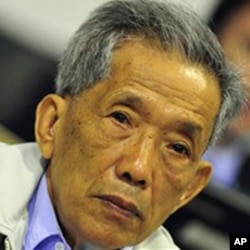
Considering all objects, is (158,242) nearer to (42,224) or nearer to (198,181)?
(198,181)

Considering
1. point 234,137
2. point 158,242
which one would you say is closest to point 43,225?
point 158,242

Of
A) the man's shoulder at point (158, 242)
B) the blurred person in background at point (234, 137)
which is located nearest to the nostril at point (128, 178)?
the man's shoulder at point (158, 242)

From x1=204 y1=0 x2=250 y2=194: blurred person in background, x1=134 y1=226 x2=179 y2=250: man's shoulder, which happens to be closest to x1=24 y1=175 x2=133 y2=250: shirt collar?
x1=134 y1=226 x2=179 y2=250: man's shoulder

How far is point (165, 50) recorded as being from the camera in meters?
1.18

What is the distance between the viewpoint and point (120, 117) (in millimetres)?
1177

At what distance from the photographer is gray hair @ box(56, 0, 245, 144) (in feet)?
3.93

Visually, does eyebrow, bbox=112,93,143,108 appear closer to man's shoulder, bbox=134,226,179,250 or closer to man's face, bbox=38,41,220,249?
man's face, bbox=38,41,220,249

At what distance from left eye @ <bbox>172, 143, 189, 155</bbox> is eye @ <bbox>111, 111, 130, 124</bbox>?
0.30 ft

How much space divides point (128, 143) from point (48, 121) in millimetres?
171

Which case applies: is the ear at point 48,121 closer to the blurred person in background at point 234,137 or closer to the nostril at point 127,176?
the nostril at point 127,176

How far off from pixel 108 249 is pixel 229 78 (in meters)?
0.37

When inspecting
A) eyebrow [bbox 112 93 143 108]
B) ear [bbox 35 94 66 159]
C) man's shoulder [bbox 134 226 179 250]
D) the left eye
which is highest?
eyebrow [bbox 112 93 143 108]

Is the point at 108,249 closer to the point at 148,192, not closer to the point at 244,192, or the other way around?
the point at 148,192

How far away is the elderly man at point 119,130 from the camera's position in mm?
1139
